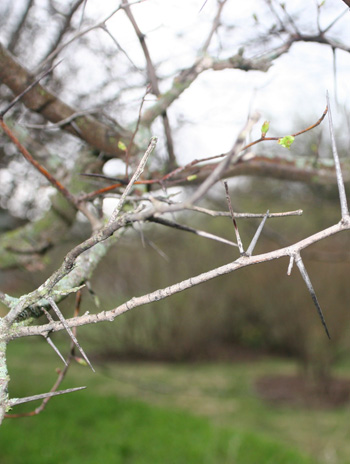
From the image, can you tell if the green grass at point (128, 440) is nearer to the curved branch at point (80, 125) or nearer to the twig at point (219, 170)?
the curved branch at point (80, 125)

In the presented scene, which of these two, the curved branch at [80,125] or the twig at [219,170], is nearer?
the twig at [219,170]

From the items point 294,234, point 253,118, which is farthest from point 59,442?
point 294,234

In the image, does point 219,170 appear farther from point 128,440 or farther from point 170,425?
point 170,425

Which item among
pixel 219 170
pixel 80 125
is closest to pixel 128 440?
pixel 80 125

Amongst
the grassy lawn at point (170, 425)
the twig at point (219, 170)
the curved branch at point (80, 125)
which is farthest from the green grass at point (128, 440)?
the twig at point (219, 170)

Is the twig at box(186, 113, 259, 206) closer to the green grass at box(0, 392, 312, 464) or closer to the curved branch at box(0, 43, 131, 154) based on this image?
the curved branch at box(0, 43, 131, 154)

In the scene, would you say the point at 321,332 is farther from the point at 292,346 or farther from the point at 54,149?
the point at 54,149
